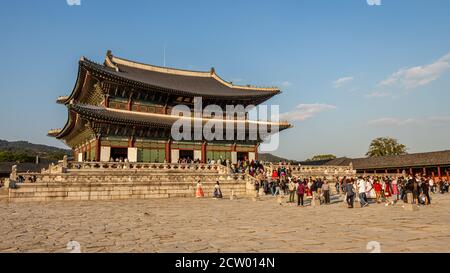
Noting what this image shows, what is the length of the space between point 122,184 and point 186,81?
25.3 m

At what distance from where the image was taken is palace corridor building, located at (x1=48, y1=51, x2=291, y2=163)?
30531 millimetres

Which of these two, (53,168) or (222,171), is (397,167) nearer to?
(222,171)

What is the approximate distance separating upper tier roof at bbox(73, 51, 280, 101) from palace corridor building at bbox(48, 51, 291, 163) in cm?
14

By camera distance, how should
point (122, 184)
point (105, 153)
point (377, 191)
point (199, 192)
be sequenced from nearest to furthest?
1. point (377, 191)
2. point (122, 184)
3. point (199, 192)
4. point (105, 153)

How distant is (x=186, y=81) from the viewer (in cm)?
4488

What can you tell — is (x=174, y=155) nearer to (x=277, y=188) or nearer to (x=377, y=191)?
(x=277, y=188)

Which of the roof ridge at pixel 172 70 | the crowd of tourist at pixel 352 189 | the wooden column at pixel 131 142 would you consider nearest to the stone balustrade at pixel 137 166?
the crowd of tourist at pixel 352 189

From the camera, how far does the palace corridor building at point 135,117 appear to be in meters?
30.5

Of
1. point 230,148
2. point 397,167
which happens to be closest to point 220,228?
point 230,148

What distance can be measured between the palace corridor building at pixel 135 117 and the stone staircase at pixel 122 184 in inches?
225

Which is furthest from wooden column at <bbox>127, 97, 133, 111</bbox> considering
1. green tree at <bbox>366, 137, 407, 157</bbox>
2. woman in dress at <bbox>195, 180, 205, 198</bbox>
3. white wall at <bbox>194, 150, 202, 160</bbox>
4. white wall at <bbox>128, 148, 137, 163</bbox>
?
green tree at <bbox>366, 137, 407, 157</bbox>

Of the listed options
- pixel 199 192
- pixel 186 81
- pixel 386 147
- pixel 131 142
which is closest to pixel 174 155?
pixel 131 142

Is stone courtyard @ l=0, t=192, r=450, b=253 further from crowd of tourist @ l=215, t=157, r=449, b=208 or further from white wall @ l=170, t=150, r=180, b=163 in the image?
white wall @ l=170, t=150, r=180, b=163

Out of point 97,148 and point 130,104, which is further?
point 130,104
